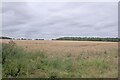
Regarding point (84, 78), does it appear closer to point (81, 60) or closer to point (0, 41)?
point (81, 60)

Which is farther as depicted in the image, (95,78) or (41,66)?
(41,66)

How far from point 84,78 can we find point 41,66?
99.9 inches

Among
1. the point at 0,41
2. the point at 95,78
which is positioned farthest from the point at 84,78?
the point at 0,41

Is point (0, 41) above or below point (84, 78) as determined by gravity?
above

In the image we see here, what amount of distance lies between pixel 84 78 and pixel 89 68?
7.28 feet

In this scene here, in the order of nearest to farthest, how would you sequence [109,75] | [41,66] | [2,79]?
[2,79], [109,75], [41,66]

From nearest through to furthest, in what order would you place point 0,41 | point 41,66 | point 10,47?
1. point 41,66
2. point 10,47
3. point 0,41

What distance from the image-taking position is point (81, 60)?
13.7 meters

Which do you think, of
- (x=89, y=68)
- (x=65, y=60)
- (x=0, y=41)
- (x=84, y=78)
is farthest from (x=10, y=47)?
(x=84, y=78)

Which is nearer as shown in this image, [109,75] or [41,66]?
[109,75]

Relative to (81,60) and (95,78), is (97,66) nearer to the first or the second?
(81,60)

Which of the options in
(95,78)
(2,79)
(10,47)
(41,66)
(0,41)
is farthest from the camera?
(0,41)

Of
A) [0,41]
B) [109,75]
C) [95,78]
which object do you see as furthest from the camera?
[0,41]

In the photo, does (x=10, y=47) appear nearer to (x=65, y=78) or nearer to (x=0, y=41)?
(x=0, y=41)
